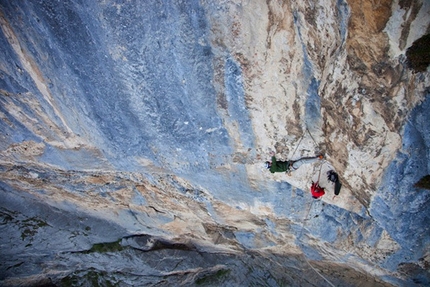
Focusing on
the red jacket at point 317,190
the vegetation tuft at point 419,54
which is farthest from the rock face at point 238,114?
the red jacket at point 317,190

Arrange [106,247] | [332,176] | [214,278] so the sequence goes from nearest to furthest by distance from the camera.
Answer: [332,176]
[106,247]
[214,278]

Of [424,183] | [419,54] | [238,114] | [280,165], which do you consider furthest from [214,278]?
[419,54]

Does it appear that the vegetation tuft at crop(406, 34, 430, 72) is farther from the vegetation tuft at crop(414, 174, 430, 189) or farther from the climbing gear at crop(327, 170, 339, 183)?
the climbing gear at crop(327, 170, 339, 183)

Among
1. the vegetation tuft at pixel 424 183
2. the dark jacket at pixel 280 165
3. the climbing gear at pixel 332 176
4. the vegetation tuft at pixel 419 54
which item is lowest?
the vegetation tuft at pixel 424 183

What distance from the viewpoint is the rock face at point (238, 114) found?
413cm

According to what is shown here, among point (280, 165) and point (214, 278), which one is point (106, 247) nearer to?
point (214, 278)

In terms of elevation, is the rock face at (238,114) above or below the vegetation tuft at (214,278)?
above

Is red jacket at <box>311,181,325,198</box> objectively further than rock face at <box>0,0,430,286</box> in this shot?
Yes

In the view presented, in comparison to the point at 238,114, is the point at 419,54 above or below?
below

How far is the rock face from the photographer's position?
413 cm

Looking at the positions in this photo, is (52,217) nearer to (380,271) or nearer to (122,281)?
(122,281)

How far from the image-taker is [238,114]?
19.4 feet

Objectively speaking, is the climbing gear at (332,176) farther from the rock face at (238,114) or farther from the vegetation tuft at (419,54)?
the vegetation tuft at (419,54)

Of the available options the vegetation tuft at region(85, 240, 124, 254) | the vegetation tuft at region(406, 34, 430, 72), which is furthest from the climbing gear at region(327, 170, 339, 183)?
the vegetation tuft at region(85, 240, 124, 254)
